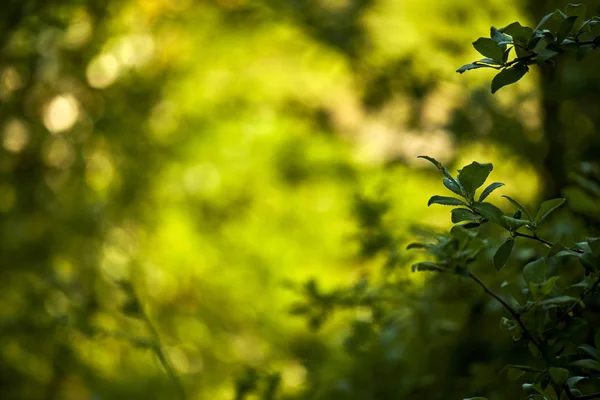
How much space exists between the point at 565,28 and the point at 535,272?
152 mm

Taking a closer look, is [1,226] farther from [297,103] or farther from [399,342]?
[297,103]

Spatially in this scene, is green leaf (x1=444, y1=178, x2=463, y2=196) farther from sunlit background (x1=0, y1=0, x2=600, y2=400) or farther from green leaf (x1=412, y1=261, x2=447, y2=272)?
sunlit background (x1=0, y1=0, x2=600, y2=400)

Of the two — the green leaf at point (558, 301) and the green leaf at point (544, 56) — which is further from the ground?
the green leaf at point (544, 56)

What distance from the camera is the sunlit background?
44.7 inches

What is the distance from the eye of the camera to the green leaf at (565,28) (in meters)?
0.42

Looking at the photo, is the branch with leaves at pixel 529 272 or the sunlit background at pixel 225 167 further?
the sunlit background at pixel 225 167

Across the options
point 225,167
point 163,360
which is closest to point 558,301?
point 163,360

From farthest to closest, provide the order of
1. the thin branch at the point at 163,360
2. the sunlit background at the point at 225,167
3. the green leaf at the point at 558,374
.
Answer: the sunlit background at the point at 225,167
the thin branch at the point at 163,360
the green leaf at the point at 558,374

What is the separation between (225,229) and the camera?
2223 millimetres

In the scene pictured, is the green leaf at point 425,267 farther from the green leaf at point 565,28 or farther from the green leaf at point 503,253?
the green leaf at point 565,28

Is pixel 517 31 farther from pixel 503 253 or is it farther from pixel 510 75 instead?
pixel 503 253

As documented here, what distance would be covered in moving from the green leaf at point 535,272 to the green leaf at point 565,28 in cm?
14

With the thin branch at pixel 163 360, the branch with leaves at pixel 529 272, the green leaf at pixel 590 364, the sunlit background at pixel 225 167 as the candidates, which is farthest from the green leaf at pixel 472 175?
the thin branch at pixel 163 360

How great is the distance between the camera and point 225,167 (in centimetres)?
231
